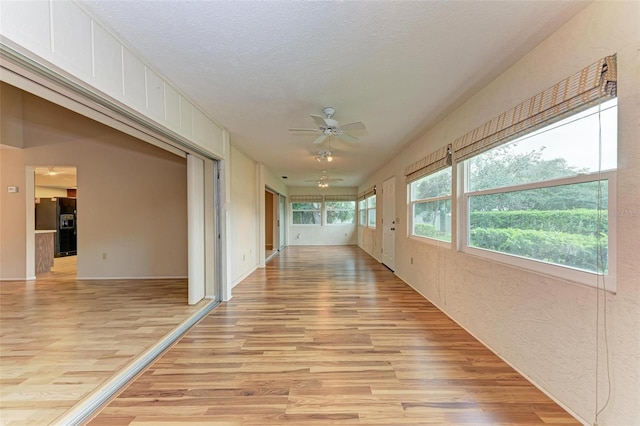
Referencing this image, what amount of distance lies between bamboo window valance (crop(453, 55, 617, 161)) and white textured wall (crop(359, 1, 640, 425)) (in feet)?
0.20

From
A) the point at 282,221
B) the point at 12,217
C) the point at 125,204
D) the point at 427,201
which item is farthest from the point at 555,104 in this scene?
the point at 282,221

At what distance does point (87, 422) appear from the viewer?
62.4 inches

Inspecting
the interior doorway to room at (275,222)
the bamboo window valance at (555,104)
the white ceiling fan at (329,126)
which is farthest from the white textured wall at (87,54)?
the interior doorway to room at (275,222)

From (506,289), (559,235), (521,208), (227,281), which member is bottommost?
(227,281)

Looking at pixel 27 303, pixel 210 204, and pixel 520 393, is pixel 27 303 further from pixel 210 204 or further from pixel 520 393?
pixel 520 393

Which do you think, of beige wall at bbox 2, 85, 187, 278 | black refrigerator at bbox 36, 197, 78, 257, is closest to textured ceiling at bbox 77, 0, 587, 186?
beige wall at bbox 2, 85, 187, 278

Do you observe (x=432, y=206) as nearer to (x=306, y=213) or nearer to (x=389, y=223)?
(x=389, y=223)

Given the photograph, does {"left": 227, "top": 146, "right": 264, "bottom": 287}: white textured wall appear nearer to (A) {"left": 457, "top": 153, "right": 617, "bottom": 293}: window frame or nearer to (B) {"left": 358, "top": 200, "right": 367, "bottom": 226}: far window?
(A) {"left": 457, "top": 153, "right": 617, "bottom": 293}: window frame

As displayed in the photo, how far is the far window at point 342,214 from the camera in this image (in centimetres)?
1078

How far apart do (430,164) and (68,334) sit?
15.5 feet

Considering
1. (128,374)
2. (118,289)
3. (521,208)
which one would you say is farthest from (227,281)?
(521,208)

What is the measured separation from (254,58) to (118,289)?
4553 mm

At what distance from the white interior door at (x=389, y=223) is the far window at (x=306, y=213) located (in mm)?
4558

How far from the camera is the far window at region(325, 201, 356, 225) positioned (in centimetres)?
1078
